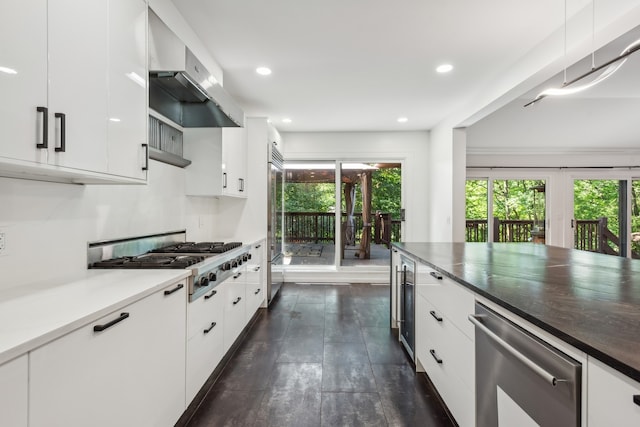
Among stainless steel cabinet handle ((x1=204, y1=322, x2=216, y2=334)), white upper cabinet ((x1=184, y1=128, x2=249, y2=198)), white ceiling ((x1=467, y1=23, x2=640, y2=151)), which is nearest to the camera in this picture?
stainless steel cabinet handle ((x1=204, y1=322, x2=216, y2=334))

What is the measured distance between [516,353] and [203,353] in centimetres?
166

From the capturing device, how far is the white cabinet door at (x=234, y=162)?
118 inches

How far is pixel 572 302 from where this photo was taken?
1.08 meters

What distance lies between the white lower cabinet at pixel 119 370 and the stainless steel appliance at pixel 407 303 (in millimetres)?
1606

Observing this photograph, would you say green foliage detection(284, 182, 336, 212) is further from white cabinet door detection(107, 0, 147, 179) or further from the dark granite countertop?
white cabinet door detection(107, 0, 147, 179)

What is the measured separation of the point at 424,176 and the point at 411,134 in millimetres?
746

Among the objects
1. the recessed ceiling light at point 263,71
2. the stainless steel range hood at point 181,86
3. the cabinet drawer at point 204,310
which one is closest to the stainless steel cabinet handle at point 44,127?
the stainless steel range hood at point 181,86

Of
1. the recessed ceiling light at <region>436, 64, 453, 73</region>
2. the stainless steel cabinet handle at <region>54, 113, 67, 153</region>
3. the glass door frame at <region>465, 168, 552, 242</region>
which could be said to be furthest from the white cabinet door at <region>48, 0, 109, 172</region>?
the glass door frame at <region>465, 168, 552, 242</region>

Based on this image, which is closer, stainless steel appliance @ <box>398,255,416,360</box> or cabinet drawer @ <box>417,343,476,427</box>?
cabinet drawer @ <box>417,343,476,427</box>

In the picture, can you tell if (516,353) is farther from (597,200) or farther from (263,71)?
(597,200)

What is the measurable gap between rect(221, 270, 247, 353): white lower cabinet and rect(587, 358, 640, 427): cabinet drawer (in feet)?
6.59

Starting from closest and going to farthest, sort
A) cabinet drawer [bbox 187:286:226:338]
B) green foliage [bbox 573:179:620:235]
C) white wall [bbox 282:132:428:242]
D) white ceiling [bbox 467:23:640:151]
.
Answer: cabinet drawer [bbox 187:286:226:338] → white ceiling [bbox 467:23:640:151] → white wall [bbox 282:132:428:242] → green foliage [bbox 573:179:620:235]

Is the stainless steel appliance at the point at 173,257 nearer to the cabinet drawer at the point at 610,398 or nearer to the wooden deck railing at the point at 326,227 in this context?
the cabinet drawer at the point at 610,398

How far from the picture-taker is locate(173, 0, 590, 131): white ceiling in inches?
82.1
